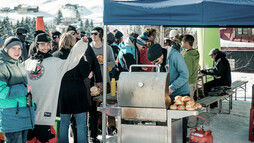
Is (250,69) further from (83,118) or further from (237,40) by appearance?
(83,118)

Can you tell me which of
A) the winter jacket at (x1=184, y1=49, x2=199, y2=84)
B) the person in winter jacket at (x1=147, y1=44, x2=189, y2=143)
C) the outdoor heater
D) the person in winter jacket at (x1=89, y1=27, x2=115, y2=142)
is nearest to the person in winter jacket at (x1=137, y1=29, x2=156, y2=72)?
the person in winter jacket at (x1=89, y1=27, x2=115, y2=142)

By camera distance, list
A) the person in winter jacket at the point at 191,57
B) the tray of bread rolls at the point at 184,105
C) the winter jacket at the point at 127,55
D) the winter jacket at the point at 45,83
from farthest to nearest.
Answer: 1. the person in winter jacket at the point at 191,57
2. the winter jacket at the point at 127,55
3. the winter jacket at the point at 45,83
4. the tray of bread rolls at the point at 184,105

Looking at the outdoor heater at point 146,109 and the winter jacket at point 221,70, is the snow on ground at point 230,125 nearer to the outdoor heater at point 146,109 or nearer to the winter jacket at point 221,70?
the winter jacket at point 221,70

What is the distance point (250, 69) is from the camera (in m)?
19.1

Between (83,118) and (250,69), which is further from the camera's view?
(250,69)

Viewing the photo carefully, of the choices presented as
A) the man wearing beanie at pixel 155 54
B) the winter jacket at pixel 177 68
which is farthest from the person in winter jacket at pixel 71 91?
the winter jacket at pixel 177 68

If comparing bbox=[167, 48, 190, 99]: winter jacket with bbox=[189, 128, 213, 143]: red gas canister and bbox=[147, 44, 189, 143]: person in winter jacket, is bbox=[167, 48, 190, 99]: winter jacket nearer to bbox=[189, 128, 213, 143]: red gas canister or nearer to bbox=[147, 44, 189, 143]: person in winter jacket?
bbox=[147, 44, 189, 143]: person in winter jacket

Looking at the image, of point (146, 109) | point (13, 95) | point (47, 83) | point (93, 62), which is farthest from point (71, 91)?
point (146, 109)

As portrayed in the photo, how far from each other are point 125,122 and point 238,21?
180cm

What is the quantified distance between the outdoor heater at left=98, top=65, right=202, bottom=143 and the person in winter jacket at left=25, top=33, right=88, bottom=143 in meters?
0.76

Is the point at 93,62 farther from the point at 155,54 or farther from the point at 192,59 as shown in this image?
the point at 192,59

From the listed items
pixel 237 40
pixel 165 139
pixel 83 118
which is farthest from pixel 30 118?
pixel 237 40

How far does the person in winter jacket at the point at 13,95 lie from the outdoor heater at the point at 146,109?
1003 millimetres

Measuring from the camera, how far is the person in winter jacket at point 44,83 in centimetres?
366
